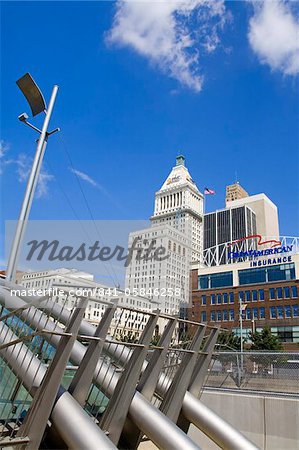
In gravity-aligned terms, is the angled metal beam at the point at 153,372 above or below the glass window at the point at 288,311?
below

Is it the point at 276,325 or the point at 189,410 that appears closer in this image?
the point at 189,410

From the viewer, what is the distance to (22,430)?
5.83m

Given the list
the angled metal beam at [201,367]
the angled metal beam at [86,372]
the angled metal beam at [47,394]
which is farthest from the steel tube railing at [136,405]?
the angled metal beam at [201,367]

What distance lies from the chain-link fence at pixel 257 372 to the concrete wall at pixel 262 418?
557 millimetres

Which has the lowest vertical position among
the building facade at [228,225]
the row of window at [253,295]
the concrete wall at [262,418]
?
the concrete wall at [262,418]

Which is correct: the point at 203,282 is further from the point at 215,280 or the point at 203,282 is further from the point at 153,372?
the point at 153,372

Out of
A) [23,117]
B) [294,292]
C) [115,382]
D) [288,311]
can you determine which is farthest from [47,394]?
[294,292]

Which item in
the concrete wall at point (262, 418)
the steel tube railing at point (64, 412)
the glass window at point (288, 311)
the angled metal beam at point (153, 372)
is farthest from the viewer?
the glass window at point (288, 311)

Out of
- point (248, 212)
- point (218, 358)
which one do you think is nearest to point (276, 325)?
point (218, 358)

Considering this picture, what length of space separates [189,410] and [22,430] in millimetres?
4640

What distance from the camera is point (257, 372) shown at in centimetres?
1265

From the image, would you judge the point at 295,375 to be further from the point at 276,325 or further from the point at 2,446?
the point at 276,325

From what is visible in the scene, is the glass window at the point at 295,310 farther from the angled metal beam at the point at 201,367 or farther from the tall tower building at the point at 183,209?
the tall tower building at the point at 183,209

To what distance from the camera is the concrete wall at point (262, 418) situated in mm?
10844
